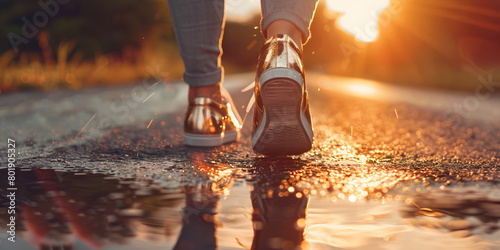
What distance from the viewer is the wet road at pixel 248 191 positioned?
1.45 m

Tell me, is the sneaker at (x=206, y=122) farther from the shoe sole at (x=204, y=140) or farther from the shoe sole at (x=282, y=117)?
the shoe sole at (x=282, y=117)

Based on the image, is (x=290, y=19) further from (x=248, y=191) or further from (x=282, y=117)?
(x=248, y=191)

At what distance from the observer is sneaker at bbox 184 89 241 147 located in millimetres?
3020

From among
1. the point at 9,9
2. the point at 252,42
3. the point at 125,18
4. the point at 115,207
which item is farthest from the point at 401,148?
the point at 125,18

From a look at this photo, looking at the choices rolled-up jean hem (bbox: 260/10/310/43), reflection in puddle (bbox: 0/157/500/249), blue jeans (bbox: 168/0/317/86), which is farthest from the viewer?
blue jeans (bbox: 168/0/317/86)

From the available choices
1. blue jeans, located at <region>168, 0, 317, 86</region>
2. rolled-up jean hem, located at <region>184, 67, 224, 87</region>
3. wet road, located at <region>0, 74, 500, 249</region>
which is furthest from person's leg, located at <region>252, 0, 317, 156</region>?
rolled-up jean hem, located at <region>184, 67, 224, 87</region>

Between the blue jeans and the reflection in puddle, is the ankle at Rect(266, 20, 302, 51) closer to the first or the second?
the blue jeans

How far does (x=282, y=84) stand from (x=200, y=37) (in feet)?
2.42

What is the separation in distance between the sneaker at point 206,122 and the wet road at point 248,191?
0.32 ft

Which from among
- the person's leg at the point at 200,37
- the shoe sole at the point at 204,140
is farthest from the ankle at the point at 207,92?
the shoe sole at the point at 204,140

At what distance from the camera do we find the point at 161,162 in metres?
2.55

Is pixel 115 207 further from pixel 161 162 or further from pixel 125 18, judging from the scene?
pixel 125 18

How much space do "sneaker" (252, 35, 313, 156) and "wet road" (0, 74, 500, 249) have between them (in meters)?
0.11

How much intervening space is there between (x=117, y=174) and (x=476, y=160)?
1676 millimetres
